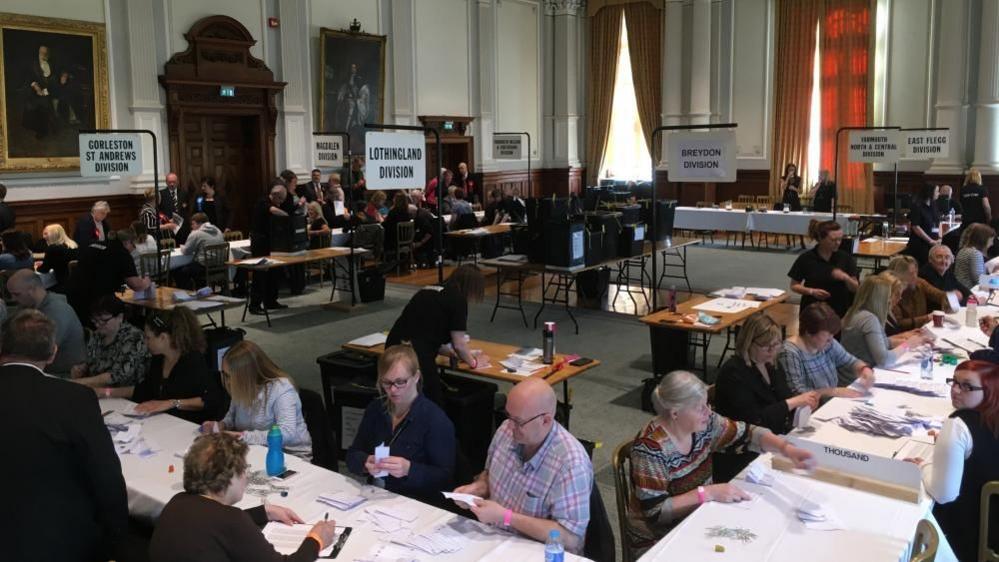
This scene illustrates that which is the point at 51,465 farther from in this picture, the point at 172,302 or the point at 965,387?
the point at 172,302

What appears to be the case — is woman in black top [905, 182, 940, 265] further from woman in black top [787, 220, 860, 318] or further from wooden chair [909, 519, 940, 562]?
wooden chair [909, 519, 940, 562]

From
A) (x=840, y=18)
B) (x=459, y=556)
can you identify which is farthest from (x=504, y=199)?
(x=459, y=556)

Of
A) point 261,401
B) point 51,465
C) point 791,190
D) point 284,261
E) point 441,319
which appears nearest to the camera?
point 51,465

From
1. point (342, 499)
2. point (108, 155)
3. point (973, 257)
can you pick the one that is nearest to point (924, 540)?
point (342, 499)

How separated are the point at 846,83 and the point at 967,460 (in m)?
14.1

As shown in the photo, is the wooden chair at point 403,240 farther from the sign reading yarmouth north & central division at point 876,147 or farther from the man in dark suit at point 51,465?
the man in dark suit at point 51,465

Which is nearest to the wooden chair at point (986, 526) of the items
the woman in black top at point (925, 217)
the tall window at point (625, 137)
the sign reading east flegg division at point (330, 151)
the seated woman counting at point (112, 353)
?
the seated woman counting at point (112, 353)

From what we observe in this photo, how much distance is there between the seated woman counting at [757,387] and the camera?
399 centimetres

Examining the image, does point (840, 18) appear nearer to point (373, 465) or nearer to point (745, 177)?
point (745, 177)

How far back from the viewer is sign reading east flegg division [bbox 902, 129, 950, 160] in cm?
1147

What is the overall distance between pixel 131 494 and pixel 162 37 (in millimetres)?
9755

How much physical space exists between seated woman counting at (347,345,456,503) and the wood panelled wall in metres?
8.63

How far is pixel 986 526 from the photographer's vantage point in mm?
3150

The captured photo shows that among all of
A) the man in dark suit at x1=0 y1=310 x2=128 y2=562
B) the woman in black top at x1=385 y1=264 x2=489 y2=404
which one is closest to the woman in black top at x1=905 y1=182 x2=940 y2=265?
the woman in black top at x1=385 y1=264 x2=489 y2=404
